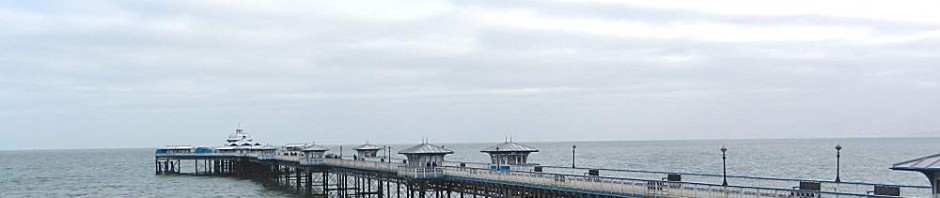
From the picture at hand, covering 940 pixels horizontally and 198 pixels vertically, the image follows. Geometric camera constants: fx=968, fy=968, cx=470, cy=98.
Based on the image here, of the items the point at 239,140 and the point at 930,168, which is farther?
the point at 239,140

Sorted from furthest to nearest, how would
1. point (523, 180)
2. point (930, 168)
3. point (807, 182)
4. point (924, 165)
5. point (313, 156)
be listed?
point (313, 156) < point (523, 180) < point (807, 182) < point (924, 165) < point (930, 168)

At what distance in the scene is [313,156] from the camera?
8894 cm

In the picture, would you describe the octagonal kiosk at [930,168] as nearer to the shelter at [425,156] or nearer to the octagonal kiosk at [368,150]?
the shelter at [425,156]

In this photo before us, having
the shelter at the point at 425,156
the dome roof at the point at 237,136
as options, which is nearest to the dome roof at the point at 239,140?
the dome roof at the point at 237,136

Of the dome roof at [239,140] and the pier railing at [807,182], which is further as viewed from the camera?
the dome roof at [239,140]

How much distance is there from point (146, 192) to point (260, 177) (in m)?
24.8

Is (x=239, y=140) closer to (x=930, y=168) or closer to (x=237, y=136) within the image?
(x=237, y=136)

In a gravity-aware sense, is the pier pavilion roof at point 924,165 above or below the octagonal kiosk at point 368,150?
above

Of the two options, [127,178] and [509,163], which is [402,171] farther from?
[127,178]

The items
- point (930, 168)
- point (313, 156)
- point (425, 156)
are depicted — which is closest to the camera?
point (930, 168)

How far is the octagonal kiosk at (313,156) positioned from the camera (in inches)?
3211

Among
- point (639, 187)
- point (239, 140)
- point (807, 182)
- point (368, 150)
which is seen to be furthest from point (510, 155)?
point (239, 140)

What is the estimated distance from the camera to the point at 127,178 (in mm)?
119500

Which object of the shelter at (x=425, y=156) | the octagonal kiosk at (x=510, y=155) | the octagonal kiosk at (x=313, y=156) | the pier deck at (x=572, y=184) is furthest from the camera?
the octagonal kiosk at (x=313, y=156)
